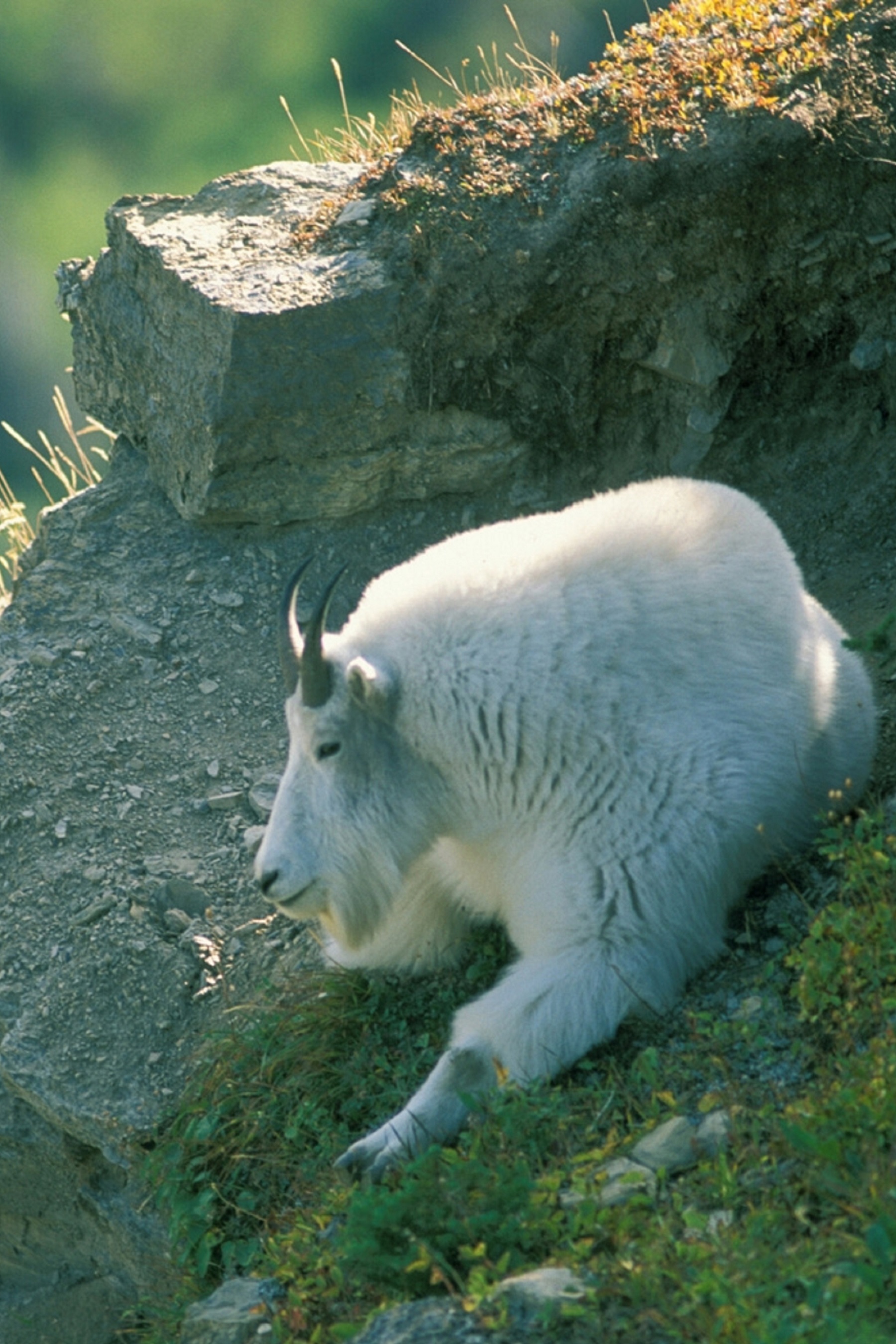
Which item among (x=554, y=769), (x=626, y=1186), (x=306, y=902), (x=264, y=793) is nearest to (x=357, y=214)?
(x=264, y=793)

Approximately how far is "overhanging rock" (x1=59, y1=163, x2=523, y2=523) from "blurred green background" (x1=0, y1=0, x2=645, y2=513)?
82.2 feet

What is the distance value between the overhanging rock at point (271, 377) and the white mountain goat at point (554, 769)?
2616 mm

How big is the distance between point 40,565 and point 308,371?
1850 millimetres

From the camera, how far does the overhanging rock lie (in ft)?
23.5

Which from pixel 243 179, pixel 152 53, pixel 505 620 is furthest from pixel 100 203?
pixel 505 620

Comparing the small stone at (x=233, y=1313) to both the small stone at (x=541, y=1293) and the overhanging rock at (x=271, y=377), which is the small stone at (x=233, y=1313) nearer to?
the small stone at (x=541, y=1293)

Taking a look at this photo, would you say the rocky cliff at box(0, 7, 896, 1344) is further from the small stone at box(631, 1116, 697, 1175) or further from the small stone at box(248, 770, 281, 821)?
the small stone at box(631, 1116, 697, 1175)

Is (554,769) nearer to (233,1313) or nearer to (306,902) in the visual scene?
(306,902)

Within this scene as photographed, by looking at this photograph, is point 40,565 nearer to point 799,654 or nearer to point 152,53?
point 799,654

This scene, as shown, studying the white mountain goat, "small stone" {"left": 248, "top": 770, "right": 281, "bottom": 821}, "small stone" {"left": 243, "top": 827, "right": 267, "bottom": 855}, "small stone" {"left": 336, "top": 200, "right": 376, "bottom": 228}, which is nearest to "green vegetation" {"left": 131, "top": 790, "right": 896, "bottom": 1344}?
the white mountain goat

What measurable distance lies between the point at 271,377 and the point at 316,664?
3.19 meters

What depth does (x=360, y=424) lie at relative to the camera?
7.34 metres

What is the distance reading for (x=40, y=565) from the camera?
7.56 m

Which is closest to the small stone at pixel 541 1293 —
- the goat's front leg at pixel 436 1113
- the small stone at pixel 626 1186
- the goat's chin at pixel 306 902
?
the small stone at pixel 626 1186
